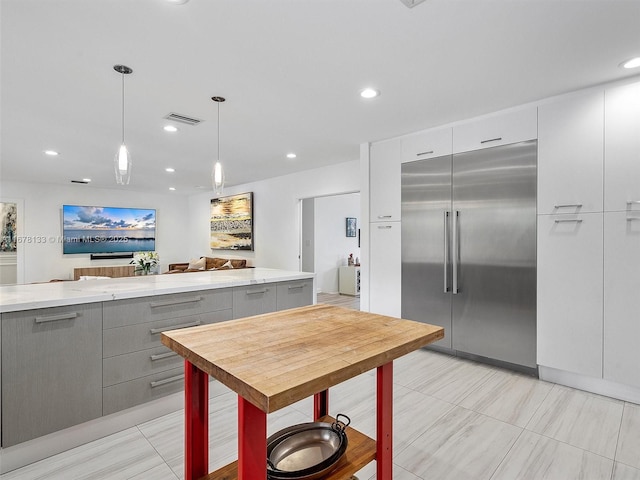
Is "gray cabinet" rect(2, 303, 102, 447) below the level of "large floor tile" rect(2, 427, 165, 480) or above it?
above

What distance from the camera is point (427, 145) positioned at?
11.7ft

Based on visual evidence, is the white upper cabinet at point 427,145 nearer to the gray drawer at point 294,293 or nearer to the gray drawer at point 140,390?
the gray drawer at point 294,293

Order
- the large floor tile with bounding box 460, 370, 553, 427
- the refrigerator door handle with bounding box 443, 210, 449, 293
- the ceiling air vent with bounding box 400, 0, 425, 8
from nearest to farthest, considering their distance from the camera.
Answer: the ceiling air vent with bounding box 400, 0, 425, 8
the large floor tile with bounding box 460, 370, 553, 427
the refrigerator door handle with bounding box 443, 210, 449, 293

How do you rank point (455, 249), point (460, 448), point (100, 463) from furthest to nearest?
point (455, 249) < point (460, 448) < point (100, 463)

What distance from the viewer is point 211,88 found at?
2.65m

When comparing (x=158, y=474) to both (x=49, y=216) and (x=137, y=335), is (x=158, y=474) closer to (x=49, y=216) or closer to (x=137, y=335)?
(x=137, y=335)

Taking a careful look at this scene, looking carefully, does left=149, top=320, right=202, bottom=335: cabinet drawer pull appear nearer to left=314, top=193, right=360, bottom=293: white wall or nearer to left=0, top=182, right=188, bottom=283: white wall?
left=314, top=193, right=360, bottom=293: white wall

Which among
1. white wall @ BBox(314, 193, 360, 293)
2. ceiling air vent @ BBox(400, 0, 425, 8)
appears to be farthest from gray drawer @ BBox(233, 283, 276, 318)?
white wall @ BBox(314, 193, 360, 293)

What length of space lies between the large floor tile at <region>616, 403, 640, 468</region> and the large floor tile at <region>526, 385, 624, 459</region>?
0.03 metres

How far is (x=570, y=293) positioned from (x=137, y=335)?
324cm

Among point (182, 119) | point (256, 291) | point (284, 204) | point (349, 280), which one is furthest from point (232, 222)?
point (256, 291)

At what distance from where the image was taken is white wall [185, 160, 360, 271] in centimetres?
539

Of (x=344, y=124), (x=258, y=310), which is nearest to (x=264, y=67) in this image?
(x=344, y=124)

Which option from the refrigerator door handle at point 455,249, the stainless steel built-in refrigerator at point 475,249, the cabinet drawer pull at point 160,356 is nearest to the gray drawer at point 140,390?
the cabinet drawer pull at point 160,356
